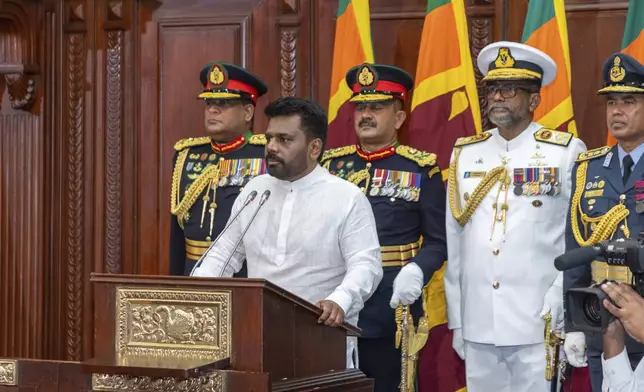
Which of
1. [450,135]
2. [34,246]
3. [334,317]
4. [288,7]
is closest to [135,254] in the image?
[34,246]

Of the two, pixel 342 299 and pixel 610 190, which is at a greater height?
pixel 610 190

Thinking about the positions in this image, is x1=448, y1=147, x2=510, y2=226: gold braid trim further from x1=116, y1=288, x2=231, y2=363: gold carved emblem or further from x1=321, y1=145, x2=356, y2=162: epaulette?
x1=116, y1=288, x2=231, y2=363: gold carved emblem

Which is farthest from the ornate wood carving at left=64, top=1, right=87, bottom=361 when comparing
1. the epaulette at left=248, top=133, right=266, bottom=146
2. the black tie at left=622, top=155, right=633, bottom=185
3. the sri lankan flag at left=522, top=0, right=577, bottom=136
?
the black tie at left=622, top=155, right=633, bottom=185

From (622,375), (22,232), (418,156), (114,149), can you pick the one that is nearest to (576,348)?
(418,156)

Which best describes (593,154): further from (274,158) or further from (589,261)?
(589,261)

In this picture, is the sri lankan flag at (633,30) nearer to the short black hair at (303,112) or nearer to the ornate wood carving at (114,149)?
the short black hair at (303,112)

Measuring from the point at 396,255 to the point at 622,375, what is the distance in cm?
188

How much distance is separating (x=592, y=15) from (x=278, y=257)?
7.16 ft

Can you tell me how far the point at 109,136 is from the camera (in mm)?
5523

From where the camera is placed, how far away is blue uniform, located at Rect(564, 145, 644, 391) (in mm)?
3609

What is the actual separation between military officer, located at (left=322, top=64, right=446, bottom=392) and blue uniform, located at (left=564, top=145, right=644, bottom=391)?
60 centimetres

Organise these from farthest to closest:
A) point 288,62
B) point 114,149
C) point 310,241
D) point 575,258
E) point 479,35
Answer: point 114,149 < point 288,62 < point 479,35 < point 310,241 < point 575,258

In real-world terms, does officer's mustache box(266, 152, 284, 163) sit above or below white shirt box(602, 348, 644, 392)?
above

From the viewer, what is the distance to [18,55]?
5590mm
